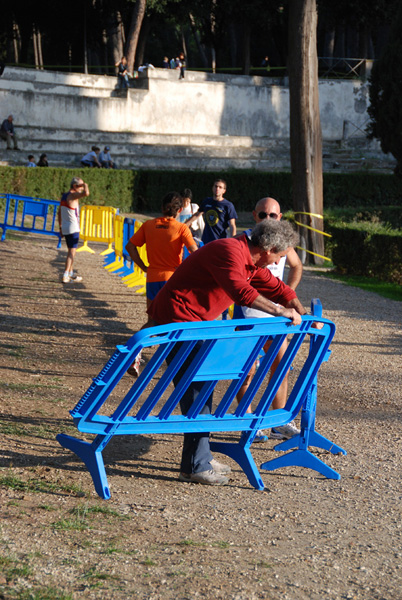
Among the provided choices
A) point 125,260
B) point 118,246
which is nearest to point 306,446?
point 125,260

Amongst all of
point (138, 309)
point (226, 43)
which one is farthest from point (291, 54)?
point (226, 43)

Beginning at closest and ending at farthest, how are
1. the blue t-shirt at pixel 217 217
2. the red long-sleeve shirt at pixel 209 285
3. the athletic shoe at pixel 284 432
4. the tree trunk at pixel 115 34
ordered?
the red long-sleeve shirt at pixel 209 285 < the athletic shoe at pixel 284 432 < the blue t-shirt at pixel 217 217 < the tree trunk at pixel 115 34

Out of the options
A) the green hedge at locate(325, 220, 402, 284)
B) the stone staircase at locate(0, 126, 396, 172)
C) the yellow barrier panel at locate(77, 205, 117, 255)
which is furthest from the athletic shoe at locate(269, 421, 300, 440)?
the stone staircase at locate(0, 126, 396, 172)

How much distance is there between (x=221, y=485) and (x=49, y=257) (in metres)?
13.4

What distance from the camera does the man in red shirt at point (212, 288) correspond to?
475 centimetres

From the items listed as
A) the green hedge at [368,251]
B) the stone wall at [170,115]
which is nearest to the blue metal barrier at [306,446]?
the green hedge at [368,251]

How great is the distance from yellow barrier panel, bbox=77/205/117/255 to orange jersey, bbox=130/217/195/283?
9.04 meters

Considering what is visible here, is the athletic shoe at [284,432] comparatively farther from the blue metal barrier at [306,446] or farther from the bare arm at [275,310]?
the bare arm at [275,310]

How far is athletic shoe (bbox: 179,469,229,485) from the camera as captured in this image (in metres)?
4.98

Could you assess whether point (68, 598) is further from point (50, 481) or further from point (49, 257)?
→ point (49, 257)

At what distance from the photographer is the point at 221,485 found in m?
5.05

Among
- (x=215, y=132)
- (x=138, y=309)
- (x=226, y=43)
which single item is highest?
(x=226, y=43)

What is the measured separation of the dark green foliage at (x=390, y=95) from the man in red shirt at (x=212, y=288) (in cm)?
2674

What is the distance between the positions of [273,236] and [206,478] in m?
1.46
